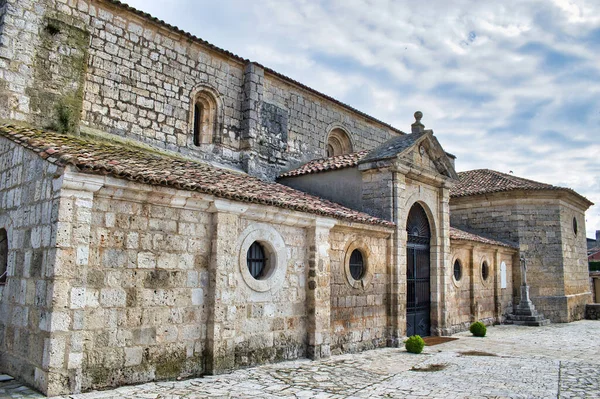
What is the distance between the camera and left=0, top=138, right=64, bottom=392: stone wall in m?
6.12

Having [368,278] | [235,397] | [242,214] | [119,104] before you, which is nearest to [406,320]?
[368,278]

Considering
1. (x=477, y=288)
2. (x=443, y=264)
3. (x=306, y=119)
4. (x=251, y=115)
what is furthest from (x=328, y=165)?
(x=477, y=288)

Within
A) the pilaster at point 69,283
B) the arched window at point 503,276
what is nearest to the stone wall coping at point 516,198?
the arched window at point 503,276

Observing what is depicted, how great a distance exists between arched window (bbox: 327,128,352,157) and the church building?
0.18 feet

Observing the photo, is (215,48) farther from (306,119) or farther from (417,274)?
(417,274)

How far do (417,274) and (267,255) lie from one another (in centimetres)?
584

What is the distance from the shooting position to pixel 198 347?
7.63 metres

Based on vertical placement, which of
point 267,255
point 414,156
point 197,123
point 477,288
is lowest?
point 477,288

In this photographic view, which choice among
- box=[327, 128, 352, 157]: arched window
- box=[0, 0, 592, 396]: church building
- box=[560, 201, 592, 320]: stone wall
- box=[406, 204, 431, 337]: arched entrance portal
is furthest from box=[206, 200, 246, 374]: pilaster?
box=[560, 201, 592, 320]: stone wall

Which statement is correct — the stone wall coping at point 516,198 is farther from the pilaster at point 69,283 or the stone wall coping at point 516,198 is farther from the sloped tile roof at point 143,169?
the pilaster at point 69,283

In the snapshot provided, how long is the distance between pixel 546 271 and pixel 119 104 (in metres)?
16.6

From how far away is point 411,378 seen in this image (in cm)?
799

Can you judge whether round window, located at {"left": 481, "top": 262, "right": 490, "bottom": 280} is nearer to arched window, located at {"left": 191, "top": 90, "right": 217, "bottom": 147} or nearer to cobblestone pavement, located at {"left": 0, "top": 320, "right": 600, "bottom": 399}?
cobblestone pavement, located at {"left": 0, "top": 320, "right": 600, "bottom": 399}

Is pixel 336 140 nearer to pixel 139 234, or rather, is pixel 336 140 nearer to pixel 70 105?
pixel 70 105
